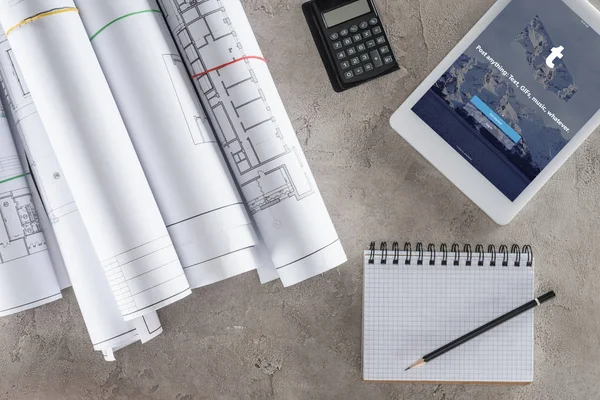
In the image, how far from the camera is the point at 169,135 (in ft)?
2.03

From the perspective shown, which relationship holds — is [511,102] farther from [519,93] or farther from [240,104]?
[240,104]

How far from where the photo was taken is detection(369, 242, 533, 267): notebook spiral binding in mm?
770

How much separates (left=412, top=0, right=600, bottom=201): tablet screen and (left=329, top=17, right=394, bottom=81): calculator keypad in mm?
81

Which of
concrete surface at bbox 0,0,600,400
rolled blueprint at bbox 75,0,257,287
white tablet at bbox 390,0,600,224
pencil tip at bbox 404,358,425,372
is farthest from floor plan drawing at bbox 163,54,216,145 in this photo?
pencil tip at bbox 404,358,425,372

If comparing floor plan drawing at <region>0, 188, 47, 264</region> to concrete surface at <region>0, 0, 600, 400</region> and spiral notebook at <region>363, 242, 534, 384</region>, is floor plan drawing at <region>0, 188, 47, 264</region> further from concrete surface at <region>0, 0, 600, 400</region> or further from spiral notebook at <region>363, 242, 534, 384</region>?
spiral notebook at <region>363, 242, 534, 384</region>

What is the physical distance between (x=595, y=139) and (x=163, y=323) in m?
0.64

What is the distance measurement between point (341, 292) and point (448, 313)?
15 centimetres

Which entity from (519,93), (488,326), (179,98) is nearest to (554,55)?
(519,93)

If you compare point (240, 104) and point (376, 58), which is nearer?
point (240, 104)

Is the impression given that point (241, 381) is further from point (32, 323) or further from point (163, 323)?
point (32, 323)

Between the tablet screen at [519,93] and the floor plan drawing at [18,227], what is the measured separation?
20.3 inches

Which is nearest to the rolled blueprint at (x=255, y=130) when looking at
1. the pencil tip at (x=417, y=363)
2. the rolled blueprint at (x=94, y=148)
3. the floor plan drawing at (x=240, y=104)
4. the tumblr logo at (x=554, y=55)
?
the floor plan drawing at (x=240, y=104)

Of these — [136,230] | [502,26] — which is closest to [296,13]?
[502,26]

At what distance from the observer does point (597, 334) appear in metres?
0.78
